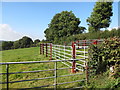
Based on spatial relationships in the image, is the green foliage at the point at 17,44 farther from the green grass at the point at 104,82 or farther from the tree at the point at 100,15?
the green grass at the point at 104,82

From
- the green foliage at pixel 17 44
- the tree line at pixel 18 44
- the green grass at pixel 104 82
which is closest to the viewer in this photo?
the green grass at pixel 104 82

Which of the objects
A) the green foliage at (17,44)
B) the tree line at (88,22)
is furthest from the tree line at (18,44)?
the tree line at (88,22)

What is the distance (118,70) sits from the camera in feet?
10.8

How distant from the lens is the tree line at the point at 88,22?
18587 mm

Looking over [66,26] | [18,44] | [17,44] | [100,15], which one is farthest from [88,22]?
[18,44]

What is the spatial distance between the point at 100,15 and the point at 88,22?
7.78 feet

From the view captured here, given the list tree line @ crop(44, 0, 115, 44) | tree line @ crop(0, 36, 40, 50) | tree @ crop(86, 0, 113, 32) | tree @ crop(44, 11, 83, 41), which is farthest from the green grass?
tree line @ crop(0, 36, 40, 50)

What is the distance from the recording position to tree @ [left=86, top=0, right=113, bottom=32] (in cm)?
2088

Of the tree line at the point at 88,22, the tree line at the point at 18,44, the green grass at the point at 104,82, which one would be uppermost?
the tree line at the point at 88,22

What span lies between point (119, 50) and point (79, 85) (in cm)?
146

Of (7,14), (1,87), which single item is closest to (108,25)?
(7,14)

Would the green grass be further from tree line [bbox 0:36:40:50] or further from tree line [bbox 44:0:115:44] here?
tree line [bbox 0:36:40:50]

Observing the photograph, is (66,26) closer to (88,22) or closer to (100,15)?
(88,22)

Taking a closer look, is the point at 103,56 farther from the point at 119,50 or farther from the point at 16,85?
the point at 16,85
